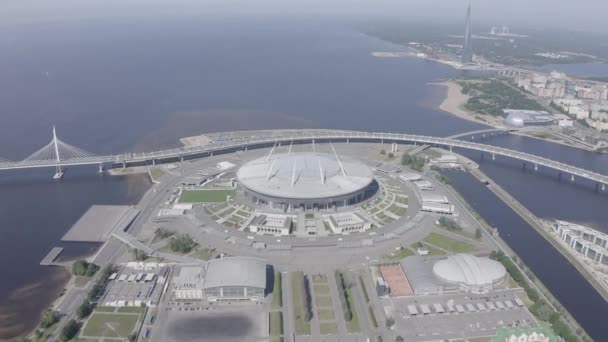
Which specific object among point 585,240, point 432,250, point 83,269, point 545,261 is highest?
point 83,269

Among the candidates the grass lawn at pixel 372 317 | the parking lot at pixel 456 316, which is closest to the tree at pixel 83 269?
the grass lawn at pixel 372 317

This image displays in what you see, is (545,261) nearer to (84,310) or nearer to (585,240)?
(585,240)

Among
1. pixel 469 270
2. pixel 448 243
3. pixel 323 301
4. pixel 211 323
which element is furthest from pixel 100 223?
pixel 469 270

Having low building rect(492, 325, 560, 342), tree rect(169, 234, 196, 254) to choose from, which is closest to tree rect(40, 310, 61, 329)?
tree rect(169, 234, 196, 254)

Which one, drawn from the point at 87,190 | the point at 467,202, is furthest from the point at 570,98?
the point at 87,190

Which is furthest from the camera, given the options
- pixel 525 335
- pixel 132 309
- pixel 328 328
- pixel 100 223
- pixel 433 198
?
pixel 433 198
